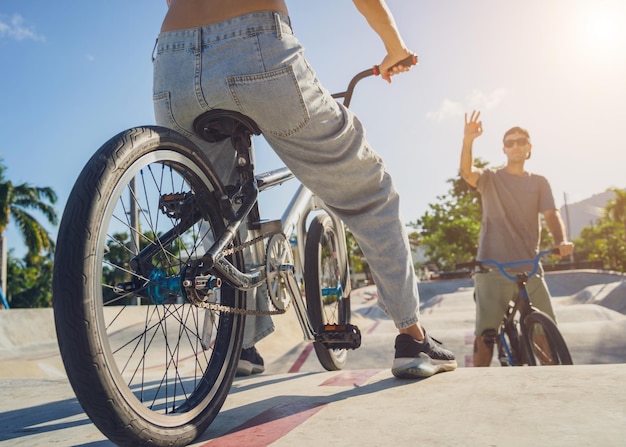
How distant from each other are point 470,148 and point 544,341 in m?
1.85

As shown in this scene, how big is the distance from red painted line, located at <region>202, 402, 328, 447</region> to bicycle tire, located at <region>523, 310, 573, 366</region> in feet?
8.28

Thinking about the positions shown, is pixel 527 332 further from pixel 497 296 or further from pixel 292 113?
pixel 292 113

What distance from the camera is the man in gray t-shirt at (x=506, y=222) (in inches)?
177

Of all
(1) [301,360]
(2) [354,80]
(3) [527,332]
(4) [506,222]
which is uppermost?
(2) [354,80]

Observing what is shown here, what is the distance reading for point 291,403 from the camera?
1.96m

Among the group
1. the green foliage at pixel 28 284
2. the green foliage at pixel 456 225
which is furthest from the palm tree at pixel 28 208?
the green foliage at pixel 456 225

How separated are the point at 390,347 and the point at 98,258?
5.00 m

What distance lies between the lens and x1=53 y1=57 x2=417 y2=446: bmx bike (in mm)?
1242

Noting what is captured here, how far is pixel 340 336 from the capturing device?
93.4 inches

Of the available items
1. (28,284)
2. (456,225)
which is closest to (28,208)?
(28,284)

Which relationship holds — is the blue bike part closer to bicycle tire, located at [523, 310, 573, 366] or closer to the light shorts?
bicycle tire, located at [523, 310, 573, 366]

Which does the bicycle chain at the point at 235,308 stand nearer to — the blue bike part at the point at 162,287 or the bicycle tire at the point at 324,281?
the blue bike part at the point at 162,287

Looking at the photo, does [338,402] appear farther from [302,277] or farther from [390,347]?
[390,347]

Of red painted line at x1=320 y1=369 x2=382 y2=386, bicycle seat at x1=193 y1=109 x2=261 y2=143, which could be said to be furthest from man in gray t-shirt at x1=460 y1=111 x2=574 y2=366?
bicycle seat at x1=193 y1=109 x2=261 y2=143
